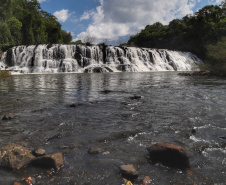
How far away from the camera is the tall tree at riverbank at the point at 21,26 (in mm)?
36491

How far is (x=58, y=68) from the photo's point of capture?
96.2 feet

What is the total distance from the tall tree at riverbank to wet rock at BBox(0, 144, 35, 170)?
121 feet

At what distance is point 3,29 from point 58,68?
14936mm

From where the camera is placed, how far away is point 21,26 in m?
42.7

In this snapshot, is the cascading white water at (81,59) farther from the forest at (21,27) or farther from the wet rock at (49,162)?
the wet rock at (49,162)


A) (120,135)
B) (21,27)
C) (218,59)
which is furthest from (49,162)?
(21,27)

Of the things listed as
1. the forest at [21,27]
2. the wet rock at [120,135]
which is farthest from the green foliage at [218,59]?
the forest at [21,27]

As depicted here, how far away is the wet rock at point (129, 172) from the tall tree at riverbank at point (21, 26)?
38.0 m

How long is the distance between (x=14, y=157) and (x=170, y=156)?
6.69 feet

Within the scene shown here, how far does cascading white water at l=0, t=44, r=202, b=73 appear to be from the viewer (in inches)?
1158

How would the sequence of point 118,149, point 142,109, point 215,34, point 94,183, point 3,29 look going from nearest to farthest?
point 94,183, point 118,149, point 142,109, point 3,29, point 215,34

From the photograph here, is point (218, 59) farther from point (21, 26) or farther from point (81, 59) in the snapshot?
point (21, 26)

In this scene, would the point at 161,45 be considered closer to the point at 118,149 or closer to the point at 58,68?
the point at 58,68

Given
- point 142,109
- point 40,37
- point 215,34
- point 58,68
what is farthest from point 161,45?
point 142,109
